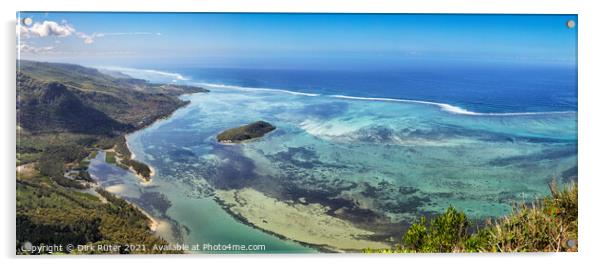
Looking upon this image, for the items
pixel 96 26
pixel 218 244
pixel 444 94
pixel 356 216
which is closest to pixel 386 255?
pixel 356 216

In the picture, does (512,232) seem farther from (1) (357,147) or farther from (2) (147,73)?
(2) (147,73)

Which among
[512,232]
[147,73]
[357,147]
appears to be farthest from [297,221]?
[147,73]

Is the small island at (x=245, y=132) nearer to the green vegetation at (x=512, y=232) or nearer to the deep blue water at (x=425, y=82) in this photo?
the deep blue water at (x=425, y=82)

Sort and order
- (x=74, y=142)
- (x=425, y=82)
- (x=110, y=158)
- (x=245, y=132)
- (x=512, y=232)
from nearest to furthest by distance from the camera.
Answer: (x=512, y=232) < (x=74, y=142) < (x=110, y=158) < (x=245, y=132) < (x=425, y=82)

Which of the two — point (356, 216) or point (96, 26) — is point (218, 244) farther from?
point (96, 26)

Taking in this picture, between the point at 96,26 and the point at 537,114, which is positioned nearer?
the point at 96,26

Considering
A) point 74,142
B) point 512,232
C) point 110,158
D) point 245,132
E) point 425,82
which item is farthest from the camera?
point 425,82

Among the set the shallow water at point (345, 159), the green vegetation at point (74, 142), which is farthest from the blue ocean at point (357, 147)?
the green vegetation at point (74, 142)
